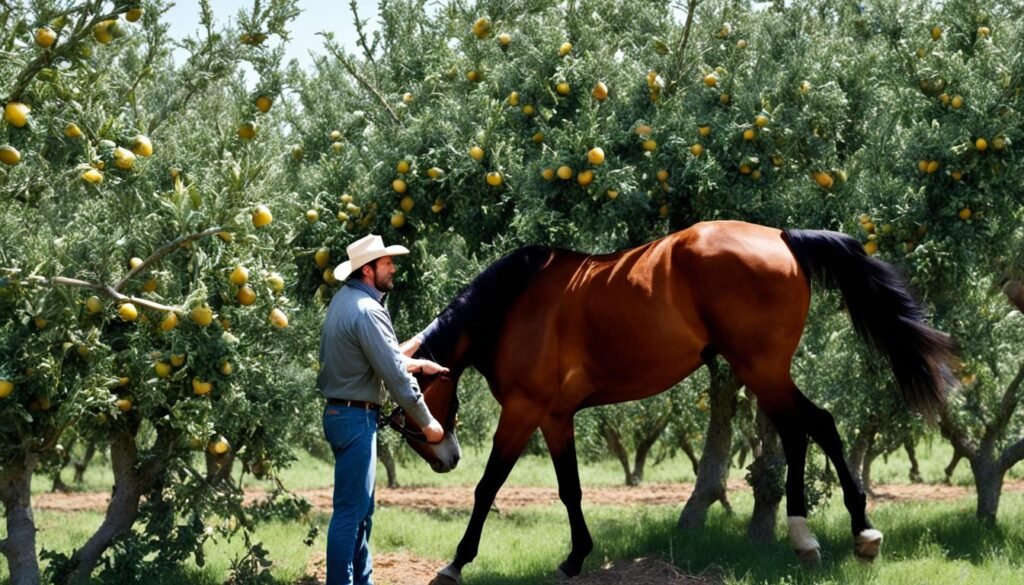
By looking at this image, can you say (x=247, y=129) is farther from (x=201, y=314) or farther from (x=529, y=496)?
(x=529, y=496)

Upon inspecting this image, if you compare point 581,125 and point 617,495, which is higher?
point 581,125

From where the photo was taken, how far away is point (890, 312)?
6.68 meters

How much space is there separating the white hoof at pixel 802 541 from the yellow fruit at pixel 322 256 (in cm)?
407

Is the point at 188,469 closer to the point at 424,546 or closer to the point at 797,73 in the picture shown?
the point at 424,546

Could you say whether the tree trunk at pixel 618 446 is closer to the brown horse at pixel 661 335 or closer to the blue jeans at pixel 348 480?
the brown horse at pixel 661 335

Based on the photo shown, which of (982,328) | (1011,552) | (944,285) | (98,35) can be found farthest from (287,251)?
(982,328)

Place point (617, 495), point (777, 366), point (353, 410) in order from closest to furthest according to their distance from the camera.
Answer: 1. point (353, 410)
2. point (777, 366)
3. point (617, 495)

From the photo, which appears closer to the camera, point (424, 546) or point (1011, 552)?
point (1011, 552)

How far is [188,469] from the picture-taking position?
Answer: 8109 mm

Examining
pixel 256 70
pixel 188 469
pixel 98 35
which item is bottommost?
pixel 188 469

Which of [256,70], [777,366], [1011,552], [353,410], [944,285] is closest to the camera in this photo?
[353,410]

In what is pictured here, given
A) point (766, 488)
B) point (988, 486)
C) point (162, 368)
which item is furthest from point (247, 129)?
point (988, 486)

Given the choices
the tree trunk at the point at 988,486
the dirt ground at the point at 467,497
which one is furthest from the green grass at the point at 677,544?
the dirt ground at the point at 467,497

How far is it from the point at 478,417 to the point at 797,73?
12.0 metres
